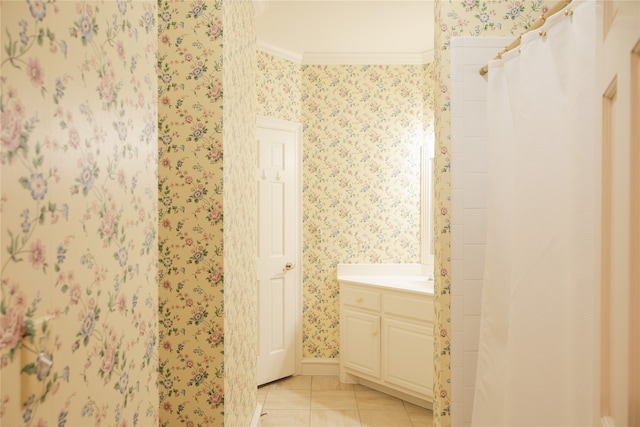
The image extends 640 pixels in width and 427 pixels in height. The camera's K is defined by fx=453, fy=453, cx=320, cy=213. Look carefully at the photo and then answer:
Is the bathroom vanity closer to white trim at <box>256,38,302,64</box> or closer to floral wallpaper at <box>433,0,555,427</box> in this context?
floral wallpaper at <box>433,0,555,427</box>

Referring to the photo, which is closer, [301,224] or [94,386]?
[94,386]

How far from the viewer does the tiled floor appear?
3.01 m

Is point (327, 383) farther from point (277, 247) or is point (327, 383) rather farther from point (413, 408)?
point (277, 247)

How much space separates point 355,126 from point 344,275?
1.28 m

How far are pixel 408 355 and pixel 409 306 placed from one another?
0.35 metres

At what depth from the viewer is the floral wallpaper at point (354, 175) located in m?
3.88

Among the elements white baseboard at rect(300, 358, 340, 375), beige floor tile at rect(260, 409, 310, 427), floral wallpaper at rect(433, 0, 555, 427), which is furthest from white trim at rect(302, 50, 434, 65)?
beige floor tile at rect(260, 409, 310, 427)

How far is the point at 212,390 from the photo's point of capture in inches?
76.7

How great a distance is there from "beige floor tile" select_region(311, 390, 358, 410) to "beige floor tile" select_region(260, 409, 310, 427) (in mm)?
160

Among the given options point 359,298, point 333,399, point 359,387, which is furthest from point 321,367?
point 359,298

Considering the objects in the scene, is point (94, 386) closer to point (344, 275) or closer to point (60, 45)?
point (60, 45)

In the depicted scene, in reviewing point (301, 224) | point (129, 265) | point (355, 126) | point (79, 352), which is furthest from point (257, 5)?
point (79, 352)

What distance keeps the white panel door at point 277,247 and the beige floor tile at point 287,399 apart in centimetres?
19

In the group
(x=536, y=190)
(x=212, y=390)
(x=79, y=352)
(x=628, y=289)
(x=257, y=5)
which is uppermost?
(x=257, y=5)
